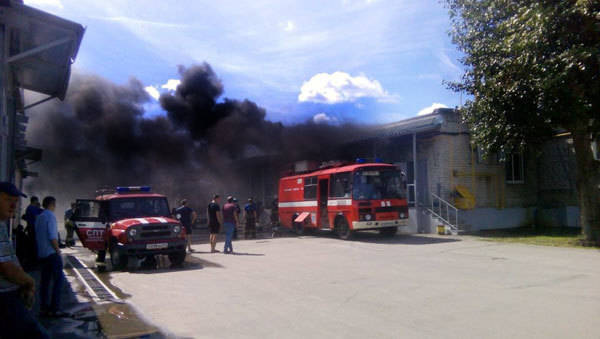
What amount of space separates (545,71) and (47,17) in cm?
1061

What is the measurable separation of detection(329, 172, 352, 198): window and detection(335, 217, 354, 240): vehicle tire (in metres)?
0.90

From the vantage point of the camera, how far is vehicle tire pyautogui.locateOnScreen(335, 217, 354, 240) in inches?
631

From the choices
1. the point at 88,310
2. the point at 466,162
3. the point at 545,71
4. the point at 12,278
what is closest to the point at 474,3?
the point at 545,71

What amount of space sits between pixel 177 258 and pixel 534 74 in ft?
32.0

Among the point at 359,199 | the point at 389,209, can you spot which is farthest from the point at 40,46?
the point at 389,209

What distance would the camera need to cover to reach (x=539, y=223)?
19812 millimetres

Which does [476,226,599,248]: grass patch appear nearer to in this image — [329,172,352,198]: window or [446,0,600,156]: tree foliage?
[446,0,600,156]: tree foliage

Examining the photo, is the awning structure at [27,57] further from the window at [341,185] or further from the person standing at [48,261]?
the window at [341,185]

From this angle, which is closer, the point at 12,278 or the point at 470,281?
the point at 12,278

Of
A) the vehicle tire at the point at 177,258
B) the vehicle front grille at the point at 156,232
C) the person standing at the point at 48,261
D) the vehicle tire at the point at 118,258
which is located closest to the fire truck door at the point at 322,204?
the vehicle tire at the point at 177,258

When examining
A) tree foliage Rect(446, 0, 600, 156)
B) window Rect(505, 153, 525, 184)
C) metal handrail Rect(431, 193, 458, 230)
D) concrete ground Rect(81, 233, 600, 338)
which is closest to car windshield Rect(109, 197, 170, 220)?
concrete ground Rect(81, 233, 600, 338)

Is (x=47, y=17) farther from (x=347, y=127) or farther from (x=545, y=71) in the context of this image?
(x=347, y=127)

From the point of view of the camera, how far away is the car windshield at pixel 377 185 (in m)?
15.3

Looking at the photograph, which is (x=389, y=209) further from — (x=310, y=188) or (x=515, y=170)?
(x=515, y=170)
